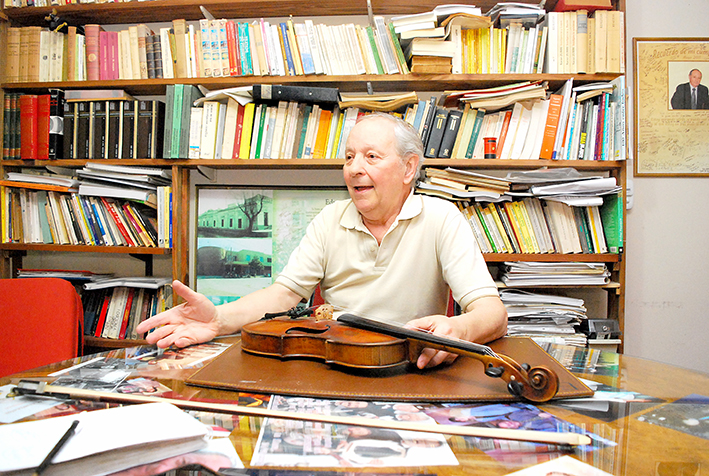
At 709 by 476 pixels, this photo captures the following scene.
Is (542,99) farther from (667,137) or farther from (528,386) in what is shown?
(528,386)

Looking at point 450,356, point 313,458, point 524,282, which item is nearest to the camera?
point 313,458

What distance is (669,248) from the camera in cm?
232

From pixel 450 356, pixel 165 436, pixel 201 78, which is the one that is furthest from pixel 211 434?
pixel 201 78

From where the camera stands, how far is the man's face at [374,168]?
4.62 ft

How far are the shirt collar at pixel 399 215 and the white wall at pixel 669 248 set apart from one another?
1.54m

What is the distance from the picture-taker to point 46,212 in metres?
2.21

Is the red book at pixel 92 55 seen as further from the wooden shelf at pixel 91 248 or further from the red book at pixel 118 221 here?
the wooden shelf at pixel 91 248

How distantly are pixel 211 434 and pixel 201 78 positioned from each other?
6.48 ft

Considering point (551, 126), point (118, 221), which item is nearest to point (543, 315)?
point (551, 126)

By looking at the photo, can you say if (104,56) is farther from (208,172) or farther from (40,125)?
(208,172)

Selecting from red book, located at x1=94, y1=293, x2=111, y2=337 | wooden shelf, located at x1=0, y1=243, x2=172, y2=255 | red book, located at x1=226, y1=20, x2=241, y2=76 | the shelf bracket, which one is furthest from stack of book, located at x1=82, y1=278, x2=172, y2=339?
red book, located at x1=226, y1=20, x2=241, y2=76

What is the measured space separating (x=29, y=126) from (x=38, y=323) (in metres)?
1.28

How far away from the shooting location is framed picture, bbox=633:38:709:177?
2.28 m

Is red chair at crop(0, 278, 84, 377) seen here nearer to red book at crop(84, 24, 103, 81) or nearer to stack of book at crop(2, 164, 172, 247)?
stack of book at crop(2, 164, 172, 247)
